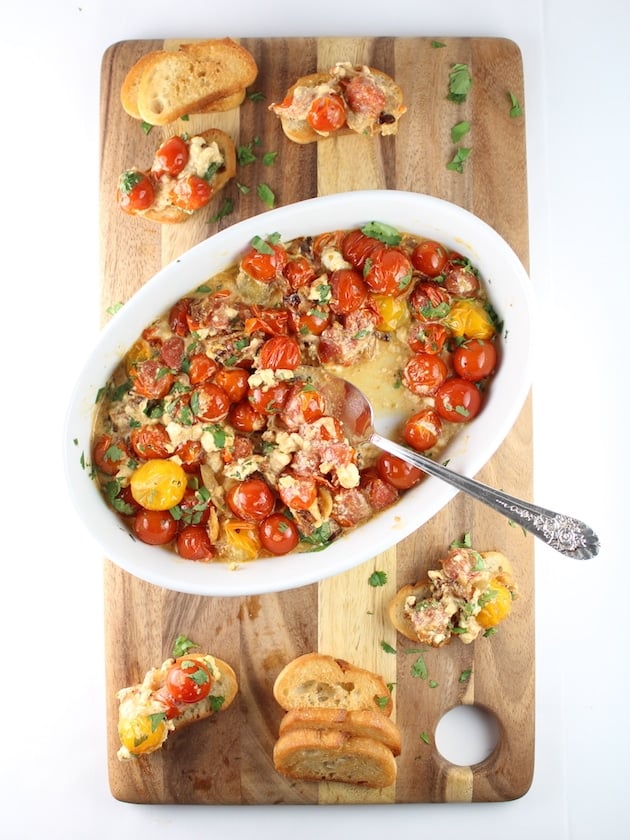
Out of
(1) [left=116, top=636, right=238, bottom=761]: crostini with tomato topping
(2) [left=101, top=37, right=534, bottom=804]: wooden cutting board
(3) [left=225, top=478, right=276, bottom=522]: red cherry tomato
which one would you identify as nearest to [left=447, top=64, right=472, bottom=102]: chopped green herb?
(2) [left=101, top=37, right=534, bottom=804]: wooden cutting board

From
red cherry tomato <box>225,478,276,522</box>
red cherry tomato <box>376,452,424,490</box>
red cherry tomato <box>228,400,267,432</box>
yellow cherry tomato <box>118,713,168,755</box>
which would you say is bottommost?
yellow cherry tomato <box>118,713,168,755</box>

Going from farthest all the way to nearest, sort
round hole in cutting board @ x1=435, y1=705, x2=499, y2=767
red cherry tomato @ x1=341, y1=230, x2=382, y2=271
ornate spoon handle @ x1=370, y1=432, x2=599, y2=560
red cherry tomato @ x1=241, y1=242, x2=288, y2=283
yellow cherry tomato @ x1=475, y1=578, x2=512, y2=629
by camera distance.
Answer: round hole in cutting board @ x1=435, y1=705, x2=499, y2=767, yellow cherry tomato @ x1=475, y1=578, x2=512, y2=629, red cherry tomato @ x1=341, y1=230, x2=382, y2=271, red cherry tomato @ x1=241, y1=242, x2=288, y2=283, ornate spoon handle @ x1=370, y1=432, x2=599, y2=560

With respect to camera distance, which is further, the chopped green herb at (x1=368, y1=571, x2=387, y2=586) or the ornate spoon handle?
the chopped green herb at (x1=368, y1=571, x2=387, y2=586)

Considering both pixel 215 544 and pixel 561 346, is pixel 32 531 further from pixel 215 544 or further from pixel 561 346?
pixel 561 346

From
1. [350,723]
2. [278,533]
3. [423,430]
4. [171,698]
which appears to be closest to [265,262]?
[423,430]

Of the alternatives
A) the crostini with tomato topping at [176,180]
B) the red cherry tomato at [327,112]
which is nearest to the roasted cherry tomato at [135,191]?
the crostini with tomato topping at [176,180]

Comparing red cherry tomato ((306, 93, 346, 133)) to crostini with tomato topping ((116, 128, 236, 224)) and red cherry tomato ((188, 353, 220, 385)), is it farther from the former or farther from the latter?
red cherry tomato ((188, 353, 220, 385))

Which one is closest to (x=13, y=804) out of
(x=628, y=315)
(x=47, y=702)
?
(x=47, y=702)
